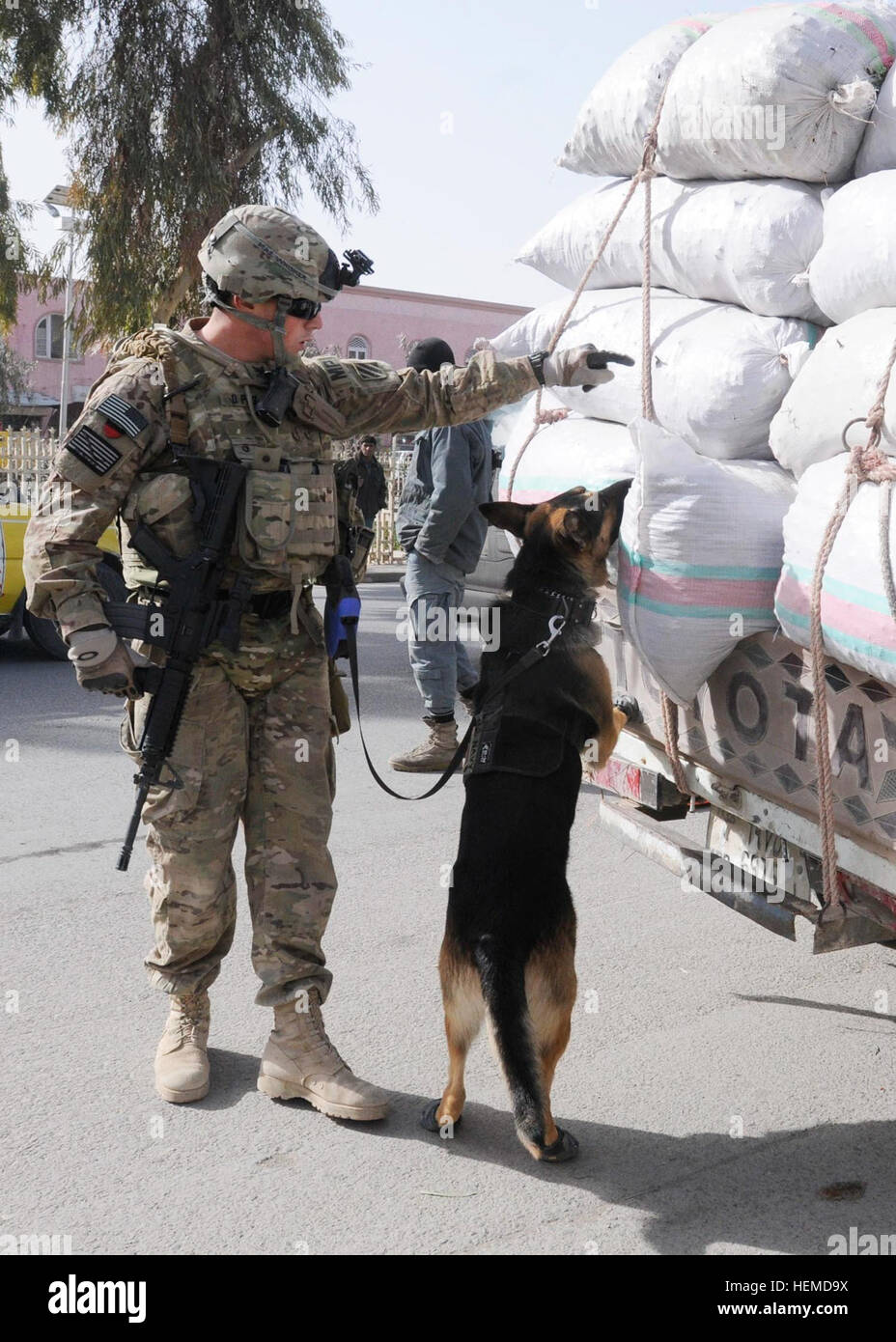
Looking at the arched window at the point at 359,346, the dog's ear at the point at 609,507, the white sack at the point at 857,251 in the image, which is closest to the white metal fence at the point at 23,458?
the dog's ear at the point at 609,507

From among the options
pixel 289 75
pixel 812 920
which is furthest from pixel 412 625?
pixel 289 75

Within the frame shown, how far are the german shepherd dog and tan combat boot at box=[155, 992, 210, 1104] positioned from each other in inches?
A: 22.3

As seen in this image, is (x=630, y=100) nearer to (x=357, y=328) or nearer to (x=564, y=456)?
(x=564, y=456)

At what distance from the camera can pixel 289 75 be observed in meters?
14.6

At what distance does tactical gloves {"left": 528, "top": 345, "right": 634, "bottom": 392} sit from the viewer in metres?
3.13

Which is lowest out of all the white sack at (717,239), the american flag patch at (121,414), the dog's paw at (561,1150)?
the dog's paw at (561,1150)

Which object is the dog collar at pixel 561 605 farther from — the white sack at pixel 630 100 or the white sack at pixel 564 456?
the white sack at pixel 630 100

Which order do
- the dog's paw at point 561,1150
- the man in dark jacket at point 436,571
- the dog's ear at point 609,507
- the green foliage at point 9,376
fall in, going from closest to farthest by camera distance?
the dog's paw at point 561,1150
the dog's ear at point 609,507
the man in dark jacket at point 436,571
the green foliage at point 9,376

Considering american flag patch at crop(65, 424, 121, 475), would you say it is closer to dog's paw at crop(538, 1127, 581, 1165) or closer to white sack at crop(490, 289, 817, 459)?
white sack at crop(490, 289, 817, 459)

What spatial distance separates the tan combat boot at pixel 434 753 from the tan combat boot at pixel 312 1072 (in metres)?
3.08

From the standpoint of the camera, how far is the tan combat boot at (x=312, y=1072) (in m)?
2.85

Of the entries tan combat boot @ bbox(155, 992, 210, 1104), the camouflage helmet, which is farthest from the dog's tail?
the camouflage helmet

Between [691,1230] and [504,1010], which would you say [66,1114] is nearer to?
[504,1010]
